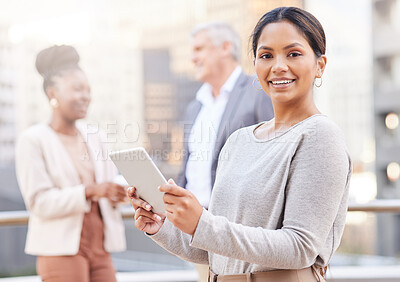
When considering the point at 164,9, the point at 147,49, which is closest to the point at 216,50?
the point at 147,49

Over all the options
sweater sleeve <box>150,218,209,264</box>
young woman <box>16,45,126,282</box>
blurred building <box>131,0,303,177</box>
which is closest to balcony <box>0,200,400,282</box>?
young woman <box>16,45,126,282</box>

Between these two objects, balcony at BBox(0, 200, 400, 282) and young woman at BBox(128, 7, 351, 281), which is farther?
balcony at BBox(0, 200, 400, 282)

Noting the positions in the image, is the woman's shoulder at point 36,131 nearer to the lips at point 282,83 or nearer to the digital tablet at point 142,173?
the digital tablet at point 142,173

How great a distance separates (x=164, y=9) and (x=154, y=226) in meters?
14.6

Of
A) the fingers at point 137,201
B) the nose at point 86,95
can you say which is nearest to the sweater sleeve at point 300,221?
the fingers at point 137,201

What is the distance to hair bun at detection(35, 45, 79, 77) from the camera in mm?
2057

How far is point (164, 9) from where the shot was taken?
1512cm

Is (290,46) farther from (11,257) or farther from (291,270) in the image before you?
(11,257)

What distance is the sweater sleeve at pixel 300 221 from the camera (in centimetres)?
90

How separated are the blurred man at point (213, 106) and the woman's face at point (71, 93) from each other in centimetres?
49

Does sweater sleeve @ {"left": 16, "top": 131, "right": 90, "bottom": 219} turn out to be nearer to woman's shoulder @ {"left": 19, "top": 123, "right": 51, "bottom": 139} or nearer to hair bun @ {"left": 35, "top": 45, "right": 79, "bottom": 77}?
woman's shoulder @ {"left": 19, "top": 123, "right": 51, "bottom": 139}

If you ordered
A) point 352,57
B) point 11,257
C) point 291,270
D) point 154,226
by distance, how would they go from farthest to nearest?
1. point 352,57
2. point 11,257
3. point 154,226
4. point 291,270

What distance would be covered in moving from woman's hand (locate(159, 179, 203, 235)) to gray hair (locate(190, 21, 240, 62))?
62.7 inches

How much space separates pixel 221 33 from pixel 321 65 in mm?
1350
